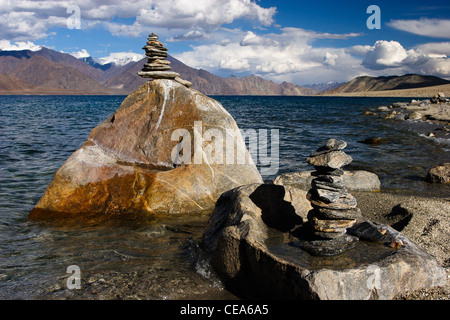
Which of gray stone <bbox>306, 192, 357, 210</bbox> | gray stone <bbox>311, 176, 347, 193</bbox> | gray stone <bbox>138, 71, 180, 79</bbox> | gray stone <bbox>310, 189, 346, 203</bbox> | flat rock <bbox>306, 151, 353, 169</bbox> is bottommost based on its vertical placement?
gray stone <bbox>306, 192, 357, 210</bbox>

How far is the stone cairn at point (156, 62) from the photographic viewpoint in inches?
460

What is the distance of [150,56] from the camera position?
12070 mm

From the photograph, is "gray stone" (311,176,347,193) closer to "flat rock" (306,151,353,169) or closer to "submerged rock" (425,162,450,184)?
"flat rock" (306,151,353,169)

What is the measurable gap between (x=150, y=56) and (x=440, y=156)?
14128 millimetres

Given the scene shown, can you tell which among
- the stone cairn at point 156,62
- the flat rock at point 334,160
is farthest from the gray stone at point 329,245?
the stone cairn at point 156,62

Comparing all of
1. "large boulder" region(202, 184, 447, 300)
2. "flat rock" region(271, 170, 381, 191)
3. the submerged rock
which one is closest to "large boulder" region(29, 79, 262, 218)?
"flat rock" region(271, 170, 381, 191)

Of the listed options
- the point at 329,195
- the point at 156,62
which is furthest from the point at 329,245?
the point at 156,62

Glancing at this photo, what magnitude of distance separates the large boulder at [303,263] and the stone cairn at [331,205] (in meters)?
0.28

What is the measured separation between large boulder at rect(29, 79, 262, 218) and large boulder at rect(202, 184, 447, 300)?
296 cm

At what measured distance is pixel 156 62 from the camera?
39.5 feet

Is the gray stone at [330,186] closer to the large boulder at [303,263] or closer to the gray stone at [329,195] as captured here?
the gray stone at [329,195]

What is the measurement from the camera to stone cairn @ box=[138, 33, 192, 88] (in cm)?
1169

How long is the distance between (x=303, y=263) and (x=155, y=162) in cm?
645
